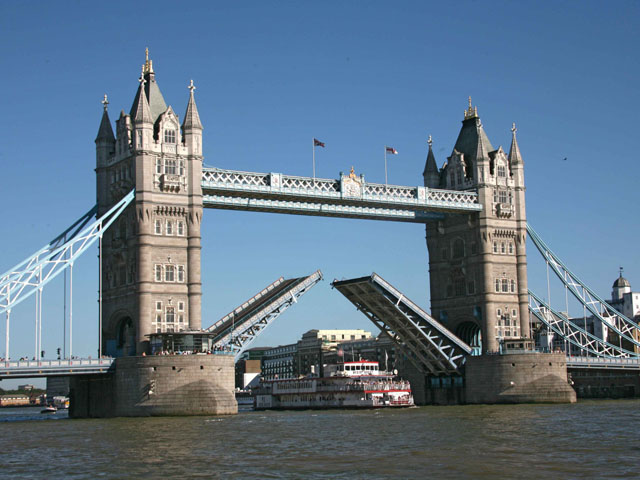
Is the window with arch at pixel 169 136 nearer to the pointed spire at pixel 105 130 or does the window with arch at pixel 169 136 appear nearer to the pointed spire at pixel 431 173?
the pointed spire at pixel 105 130

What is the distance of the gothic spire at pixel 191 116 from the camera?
77438 millimetres

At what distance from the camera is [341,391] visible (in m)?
87.4

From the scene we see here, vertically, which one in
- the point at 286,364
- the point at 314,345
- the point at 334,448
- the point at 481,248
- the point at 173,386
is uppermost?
the point at 481,248

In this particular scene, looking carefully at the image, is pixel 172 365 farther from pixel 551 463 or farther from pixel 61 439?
pixel 551 463

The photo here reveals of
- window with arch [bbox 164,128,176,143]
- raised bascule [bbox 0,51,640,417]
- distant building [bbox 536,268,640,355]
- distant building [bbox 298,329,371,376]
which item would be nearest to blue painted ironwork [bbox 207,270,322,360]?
raised bascule [bbox 0,51,640,417]

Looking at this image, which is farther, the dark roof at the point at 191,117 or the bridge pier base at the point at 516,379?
the bridge pier base at the point at 516,379

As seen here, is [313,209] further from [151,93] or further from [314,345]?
[314,345]

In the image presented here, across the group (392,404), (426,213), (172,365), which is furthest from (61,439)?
(426,213)

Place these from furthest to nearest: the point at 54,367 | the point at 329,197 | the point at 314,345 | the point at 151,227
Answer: the point at 314,345, the point at 329,197, the point at 151,227, the point at 54,367

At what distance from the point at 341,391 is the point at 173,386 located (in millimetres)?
21242

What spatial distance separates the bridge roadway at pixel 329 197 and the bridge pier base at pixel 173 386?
1376 centimetres

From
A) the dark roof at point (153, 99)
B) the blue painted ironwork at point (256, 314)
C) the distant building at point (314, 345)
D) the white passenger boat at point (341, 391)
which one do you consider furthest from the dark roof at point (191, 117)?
the distant building at point (314, 345)

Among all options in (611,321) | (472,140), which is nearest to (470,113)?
(472,140)

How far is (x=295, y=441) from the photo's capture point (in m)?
49.8
